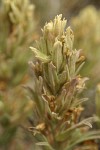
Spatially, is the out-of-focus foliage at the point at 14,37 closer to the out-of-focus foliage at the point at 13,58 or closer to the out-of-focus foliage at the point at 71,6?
the out-of-focus foliage at the point at 13,58

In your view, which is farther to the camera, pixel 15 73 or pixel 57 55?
pixel 15 73

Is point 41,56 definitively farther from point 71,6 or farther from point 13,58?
point 71,6

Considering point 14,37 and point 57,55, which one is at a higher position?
point 14,37

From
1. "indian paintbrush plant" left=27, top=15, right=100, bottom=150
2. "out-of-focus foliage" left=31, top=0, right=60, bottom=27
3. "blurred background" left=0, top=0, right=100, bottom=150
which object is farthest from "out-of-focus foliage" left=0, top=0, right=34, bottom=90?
"out-of-focus foliage" left=31, top=0, right=60, bottom=27

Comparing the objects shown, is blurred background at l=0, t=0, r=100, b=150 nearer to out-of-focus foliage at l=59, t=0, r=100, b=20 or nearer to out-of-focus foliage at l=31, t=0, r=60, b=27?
out-of-focus foliage at l=31, t=0, r=60, b=27

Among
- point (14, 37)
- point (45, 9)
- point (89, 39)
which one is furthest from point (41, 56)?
point (45, 9)

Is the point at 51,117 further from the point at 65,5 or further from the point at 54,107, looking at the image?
the point at 65,5
